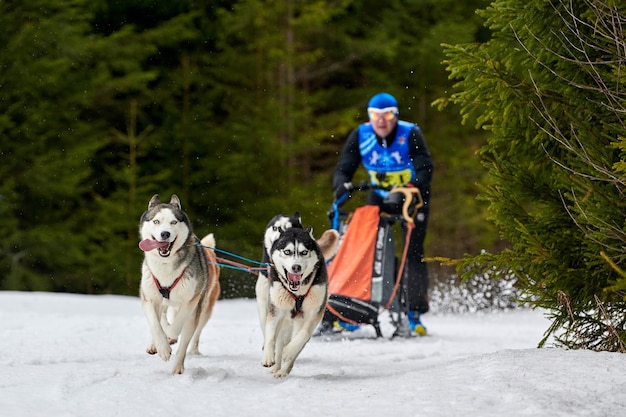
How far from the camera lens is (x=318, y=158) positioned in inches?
790

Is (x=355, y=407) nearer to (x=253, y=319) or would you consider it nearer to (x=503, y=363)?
(x=503, y=363)

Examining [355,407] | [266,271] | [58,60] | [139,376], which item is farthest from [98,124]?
[355,407]

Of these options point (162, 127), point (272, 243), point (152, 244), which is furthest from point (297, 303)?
point (162, 127)

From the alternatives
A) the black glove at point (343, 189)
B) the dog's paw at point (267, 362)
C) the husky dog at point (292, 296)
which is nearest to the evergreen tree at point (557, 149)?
the husky dog at point (292, 296)

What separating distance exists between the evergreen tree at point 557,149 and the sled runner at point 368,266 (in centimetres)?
224

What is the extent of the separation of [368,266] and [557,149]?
8.37 ft

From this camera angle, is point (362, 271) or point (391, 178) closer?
point (362, 271)

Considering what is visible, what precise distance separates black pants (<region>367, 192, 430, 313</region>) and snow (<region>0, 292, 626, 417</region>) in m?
0.92

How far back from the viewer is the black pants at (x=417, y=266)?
322 inches

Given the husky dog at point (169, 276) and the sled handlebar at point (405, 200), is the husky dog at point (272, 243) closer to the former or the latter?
the husky dog at point (169, 276)

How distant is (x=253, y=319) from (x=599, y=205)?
5.24 meters

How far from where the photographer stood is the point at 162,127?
577 inches

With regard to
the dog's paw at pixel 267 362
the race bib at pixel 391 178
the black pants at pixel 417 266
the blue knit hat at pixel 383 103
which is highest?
the blue knit hat at pixel 383 103

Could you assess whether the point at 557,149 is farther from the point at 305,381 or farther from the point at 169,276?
the point at 169,276
